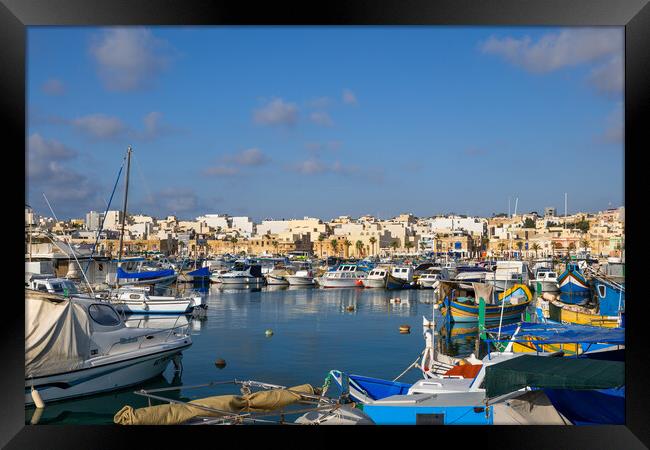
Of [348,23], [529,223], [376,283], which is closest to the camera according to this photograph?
[348,23]

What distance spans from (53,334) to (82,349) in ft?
2.08

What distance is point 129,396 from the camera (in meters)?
7.91

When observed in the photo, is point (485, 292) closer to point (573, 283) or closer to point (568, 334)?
point (573, 283)

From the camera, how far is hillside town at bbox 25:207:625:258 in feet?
177

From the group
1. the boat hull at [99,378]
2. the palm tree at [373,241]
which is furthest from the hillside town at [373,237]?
the boat hull at [99,378]

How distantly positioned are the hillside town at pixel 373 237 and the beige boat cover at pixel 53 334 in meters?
40.3

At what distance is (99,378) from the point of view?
7637mm

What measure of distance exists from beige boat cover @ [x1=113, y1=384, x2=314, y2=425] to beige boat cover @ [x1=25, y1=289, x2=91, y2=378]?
77.3 inches

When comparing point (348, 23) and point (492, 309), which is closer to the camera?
point (348, 23)

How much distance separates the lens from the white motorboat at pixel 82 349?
261 inches

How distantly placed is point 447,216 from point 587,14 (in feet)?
306

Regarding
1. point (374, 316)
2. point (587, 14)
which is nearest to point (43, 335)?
point (587, 14)

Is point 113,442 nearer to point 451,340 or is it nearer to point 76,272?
point 451,340

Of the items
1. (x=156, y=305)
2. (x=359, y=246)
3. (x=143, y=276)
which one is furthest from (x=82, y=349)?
(x=359, y=246)
